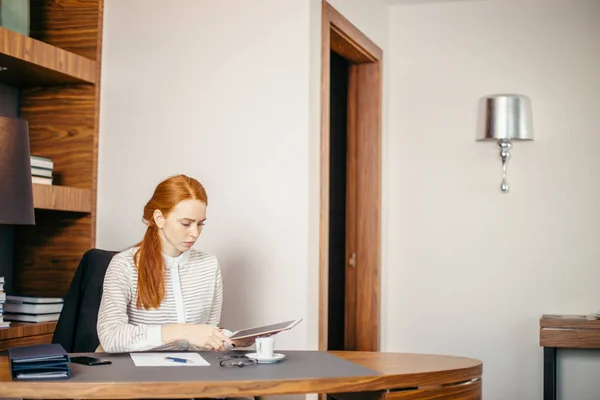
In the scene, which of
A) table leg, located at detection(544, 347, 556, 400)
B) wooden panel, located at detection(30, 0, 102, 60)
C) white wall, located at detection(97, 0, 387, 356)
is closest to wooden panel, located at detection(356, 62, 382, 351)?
table leg, located at detection(544, 347, 556, 400)

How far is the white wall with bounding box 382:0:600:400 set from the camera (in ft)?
14.8

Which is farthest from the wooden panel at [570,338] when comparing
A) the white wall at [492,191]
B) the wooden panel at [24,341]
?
the wooden panel at [24,341]

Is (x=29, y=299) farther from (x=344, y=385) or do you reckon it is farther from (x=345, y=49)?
(x=345, y=49)

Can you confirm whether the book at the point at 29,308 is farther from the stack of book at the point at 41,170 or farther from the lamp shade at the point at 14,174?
the lamp shade at the point at 14,174

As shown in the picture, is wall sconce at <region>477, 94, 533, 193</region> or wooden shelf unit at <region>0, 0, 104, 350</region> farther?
wall sconce at <region>477, 94, 533, 193</region>

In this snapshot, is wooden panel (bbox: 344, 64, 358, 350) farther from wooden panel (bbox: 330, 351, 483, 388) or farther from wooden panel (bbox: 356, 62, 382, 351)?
wooden panel (bbox: 330, 351, 483, 388)

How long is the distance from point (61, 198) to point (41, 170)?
143 millimetres

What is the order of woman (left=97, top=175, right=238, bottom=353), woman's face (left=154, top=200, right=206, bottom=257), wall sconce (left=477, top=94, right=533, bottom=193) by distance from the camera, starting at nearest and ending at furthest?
1. woman (left=97, top=175, right=238, bottom=353)
2. woman's face (left=154, top=200, right=206, bottom=257)
3. wall sconce (left=477, top=94, right=533, bottom=193)

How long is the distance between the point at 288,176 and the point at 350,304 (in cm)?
145

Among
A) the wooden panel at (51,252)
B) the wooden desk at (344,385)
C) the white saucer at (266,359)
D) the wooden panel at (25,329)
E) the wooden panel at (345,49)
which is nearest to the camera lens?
the wooden desk at (344,385)

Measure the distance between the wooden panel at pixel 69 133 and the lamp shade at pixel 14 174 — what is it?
4.72 feet

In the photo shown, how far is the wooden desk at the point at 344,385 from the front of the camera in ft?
6.30

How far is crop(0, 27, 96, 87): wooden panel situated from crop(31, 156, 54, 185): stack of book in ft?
1.22

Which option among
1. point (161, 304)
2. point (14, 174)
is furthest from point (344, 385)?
point (14, 174)
